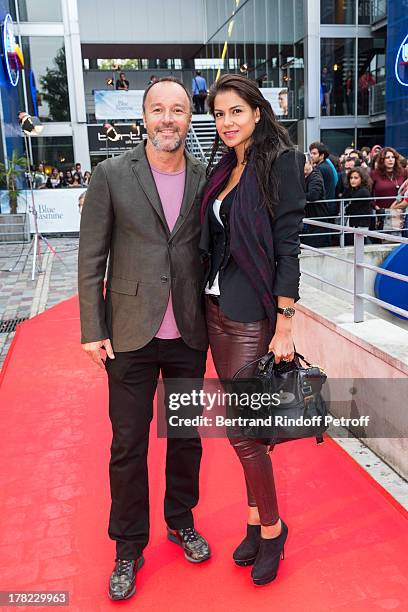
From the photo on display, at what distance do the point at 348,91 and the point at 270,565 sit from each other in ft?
71.5

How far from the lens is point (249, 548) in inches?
102

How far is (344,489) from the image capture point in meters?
3.19

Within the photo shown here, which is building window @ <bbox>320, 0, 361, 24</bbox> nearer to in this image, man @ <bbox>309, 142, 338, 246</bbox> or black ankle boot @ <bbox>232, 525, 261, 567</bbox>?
man @ <bbox>309, 142, 338, 246</bbox>

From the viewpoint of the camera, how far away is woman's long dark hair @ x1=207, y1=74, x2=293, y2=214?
7.18ft

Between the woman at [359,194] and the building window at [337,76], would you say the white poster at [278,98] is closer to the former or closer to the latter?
the building window at [337,76]

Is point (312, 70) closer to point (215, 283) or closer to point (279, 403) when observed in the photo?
point (215, 283)

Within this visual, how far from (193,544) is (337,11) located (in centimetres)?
2190

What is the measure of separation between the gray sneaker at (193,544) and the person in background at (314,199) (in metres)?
4.97

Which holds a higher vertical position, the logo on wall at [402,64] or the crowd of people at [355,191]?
the logo on wall at [402,64]

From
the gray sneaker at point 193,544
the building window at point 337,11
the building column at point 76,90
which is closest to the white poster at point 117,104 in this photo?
the building column at point 76,90

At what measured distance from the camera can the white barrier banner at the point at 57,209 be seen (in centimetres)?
1476

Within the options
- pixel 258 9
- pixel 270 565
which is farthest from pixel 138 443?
pixel 258 9

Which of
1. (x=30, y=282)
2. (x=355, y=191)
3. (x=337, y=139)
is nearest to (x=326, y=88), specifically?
(x=337, y=139)

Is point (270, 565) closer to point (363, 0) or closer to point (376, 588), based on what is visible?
point (376, 588)
